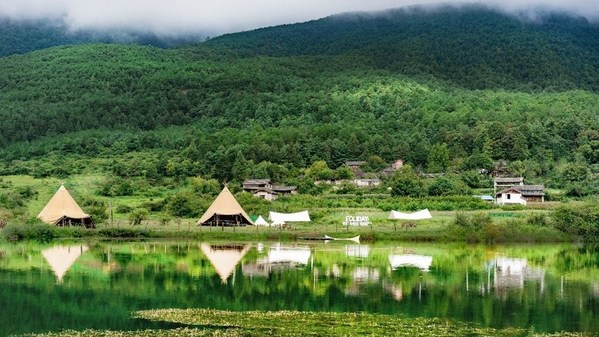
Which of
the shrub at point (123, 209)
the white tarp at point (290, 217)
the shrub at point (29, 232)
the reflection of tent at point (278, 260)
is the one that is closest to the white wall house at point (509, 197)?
the white tarp at point (290, 217)

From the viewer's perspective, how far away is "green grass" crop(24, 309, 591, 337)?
22391 mm

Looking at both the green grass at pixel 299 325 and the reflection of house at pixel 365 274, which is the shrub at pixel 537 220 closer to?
the reflection of house at pixel 365 274

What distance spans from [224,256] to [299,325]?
1637 cm

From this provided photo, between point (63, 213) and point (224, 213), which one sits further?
point (224, 213)

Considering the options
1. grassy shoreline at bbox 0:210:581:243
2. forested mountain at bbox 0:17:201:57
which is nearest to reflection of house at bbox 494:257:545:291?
grassy shoreline at bbox 0:210:581:243

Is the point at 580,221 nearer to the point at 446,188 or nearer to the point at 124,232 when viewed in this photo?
the point at 446,188

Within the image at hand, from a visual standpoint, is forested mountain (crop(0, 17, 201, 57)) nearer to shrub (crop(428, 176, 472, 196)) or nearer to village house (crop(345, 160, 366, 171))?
village house (crop(345, 160, 366, 171))

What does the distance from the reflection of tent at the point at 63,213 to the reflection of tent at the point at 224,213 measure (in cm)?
644

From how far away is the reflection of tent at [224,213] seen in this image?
51.1m

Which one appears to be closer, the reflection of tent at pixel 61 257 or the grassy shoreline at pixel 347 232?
the reflection of tent at pixel 61 257

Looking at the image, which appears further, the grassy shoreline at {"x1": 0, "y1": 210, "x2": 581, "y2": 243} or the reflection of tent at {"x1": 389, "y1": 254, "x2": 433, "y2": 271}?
the grassy shoreline at {"x1": 0, "y1": 210, "x2": 581, "y2": 243}

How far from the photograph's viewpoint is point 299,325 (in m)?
23.4

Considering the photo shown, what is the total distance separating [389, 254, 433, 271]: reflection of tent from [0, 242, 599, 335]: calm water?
0.05 m

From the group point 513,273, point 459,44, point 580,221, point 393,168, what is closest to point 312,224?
point 580,221
